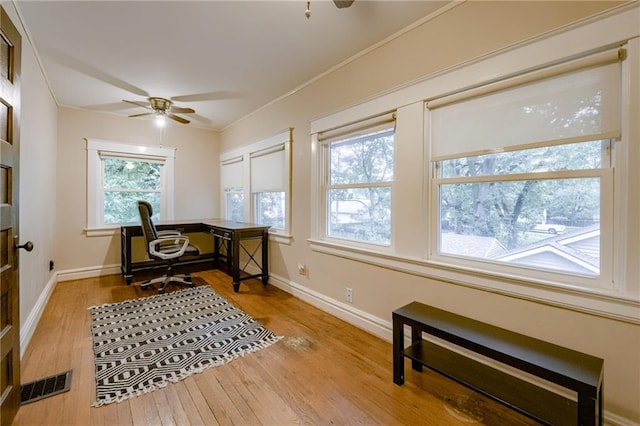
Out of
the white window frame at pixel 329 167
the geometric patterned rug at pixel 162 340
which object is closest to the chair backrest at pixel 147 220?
the geometric patterned rug at pixel 162 340

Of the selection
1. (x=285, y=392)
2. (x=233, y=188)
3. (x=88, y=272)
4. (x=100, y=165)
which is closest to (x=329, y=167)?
→ (x=285, y=392)

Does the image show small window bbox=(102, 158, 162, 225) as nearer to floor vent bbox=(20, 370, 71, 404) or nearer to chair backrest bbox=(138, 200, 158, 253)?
chair backrest bbox=(138, 200, 158, 253)

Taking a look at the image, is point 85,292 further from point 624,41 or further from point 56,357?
→ point 624,41

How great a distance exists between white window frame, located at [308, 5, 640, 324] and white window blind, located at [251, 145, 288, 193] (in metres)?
1.39

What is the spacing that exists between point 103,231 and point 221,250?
1707mm

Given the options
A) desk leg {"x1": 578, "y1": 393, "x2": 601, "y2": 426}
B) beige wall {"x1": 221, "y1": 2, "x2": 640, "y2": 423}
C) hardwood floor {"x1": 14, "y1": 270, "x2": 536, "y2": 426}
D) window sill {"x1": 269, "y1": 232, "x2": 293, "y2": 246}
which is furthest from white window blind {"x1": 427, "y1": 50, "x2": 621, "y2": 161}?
window sill {"x1": 269, "y1": 232, "x2": 293, "y2": 246}

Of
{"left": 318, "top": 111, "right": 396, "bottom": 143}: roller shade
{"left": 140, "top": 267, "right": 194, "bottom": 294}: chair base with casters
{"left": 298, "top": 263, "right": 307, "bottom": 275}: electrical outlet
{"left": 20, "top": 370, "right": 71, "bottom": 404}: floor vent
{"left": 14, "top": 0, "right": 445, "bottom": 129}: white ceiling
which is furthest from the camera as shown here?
{"left": 140, "top": 267, "right": 194, "bottom": 294}: chair base with casters

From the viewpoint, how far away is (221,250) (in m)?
4.97

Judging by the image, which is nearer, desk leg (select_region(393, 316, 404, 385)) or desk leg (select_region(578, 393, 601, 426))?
desk leg (select_region(578, 393, 601, 426))

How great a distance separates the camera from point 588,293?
1.43 m

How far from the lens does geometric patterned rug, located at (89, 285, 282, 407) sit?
1.84 meters

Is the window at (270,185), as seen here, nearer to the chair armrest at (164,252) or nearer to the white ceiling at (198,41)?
the white ceiling at (198,41)

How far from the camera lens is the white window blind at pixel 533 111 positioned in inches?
55.8

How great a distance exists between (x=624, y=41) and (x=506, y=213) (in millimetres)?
958
